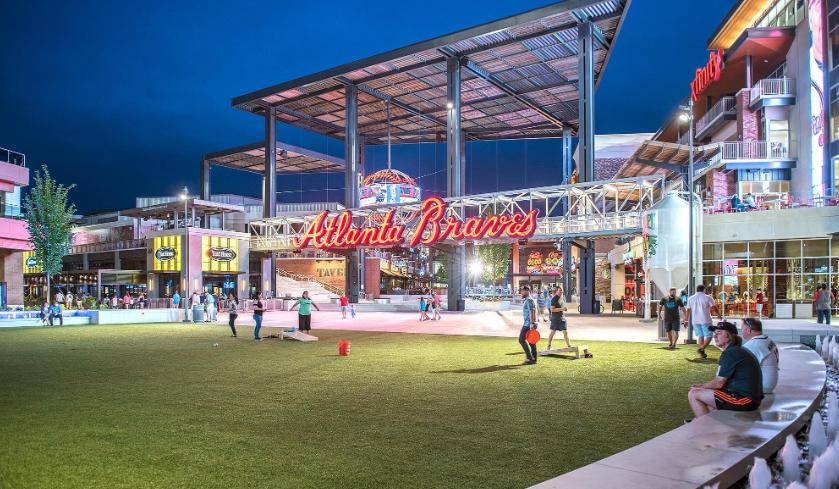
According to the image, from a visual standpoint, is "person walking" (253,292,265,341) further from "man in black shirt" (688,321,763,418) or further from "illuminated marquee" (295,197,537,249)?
"illuminated marquee" (295,197,537,249)

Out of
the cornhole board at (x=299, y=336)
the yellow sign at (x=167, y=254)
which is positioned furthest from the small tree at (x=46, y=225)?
the cornhole board at (x=299, y=336)

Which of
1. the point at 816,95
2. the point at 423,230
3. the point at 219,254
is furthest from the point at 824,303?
the point at 219,254

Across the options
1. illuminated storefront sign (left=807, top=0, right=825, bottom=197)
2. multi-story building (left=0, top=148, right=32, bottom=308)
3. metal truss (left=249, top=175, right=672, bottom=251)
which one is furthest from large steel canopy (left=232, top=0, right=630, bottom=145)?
multi-story building (left=0, top=148, right=32, bottom=308)

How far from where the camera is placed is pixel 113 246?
195ft

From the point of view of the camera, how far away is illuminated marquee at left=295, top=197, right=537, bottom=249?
36.0 m

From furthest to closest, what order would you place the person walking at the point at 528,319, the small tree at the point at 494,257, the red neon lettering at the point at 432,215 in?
the small tree at the point at 494,257
the red neon lettering at the point at 432,215
the person walking at the point at 528,319

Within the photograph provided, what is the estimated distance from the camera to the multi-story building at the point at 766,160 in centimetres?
2961

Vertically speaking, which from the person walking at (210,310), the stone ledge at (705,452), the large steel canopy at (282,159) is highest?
the large steel canopy at (282,159)

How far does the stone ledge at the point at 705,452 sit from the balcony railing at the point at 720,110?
39691 mm

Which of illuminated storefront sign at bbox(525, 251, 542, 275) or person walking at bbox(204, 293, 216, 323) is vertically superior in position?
illuminated storefront sign at bbox(525, 251, 542, 275)

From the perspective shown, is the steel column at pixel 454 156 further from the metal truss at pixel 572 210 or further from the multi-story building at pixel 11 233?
the multi-story building at pixel 11 233

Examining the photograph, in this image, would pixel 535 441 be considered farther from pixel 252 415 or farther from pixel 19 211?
pixel 19 211

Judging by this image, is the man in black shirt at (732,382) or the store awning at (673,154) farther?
the store awning at (673,154)

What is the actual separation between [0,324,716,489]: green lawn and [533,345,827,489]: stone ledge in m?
0.64
